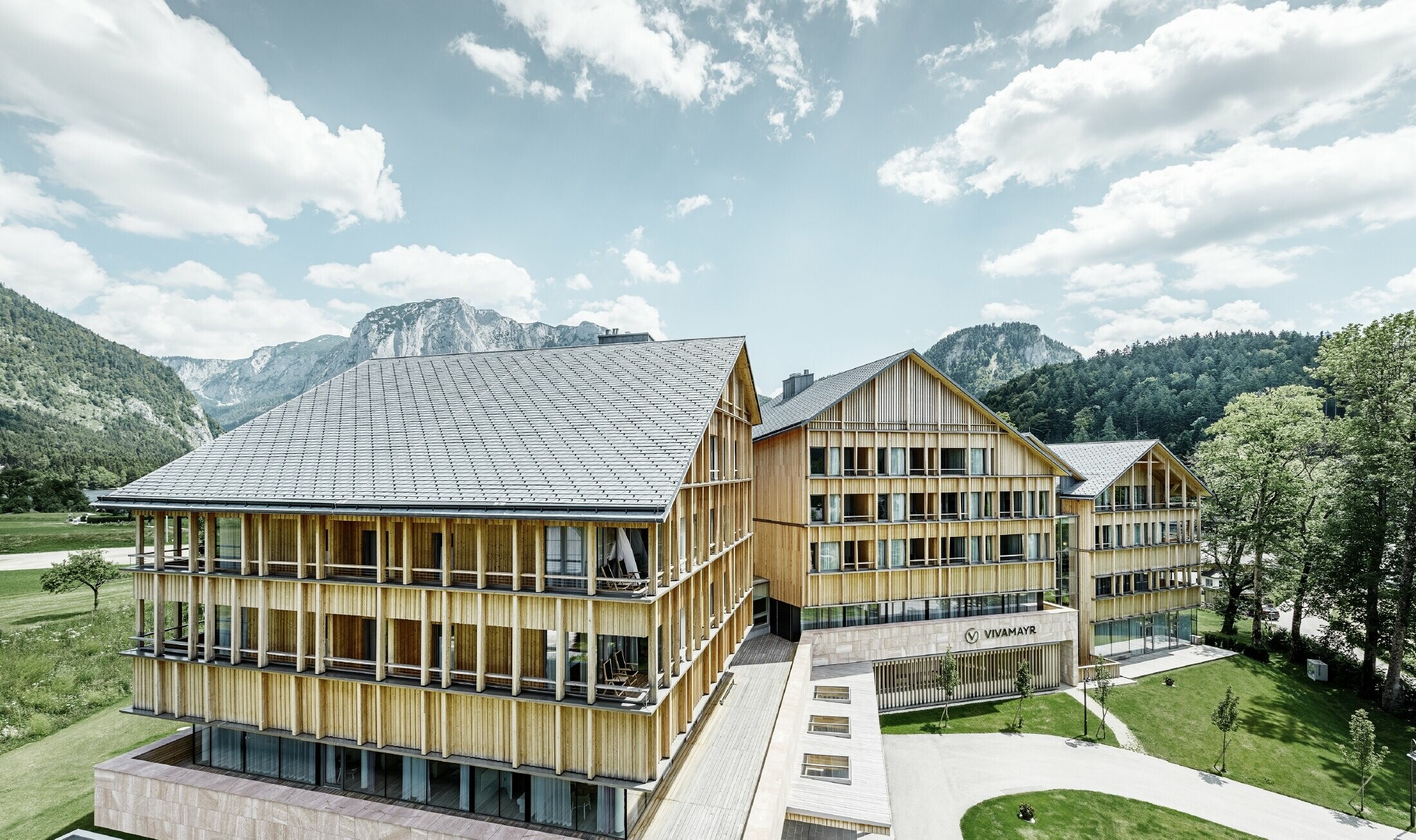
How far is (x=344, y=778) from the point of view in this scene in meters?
14.9

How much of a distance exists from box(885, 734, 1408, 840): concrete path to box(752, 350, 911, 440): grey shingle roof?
13.3 metres

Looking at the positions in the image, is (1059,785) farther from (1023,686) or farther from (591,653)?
(591,653)

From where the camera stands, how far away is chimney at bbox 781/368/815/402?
33.2 metres

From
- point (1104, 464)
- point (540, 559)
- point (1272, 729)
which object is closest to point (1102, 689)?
point (1272, 729)

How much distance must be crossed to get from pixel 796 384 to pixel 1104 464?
57.2 ft

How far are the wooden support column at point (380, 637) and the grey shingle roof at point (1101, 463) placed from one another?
3115 cm

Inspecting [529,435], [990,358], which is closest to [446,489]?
[529,435]

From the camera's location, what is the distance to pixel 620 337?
885 inches

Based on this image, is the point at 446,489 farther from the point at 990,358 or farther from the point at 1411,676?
the point at 990,358

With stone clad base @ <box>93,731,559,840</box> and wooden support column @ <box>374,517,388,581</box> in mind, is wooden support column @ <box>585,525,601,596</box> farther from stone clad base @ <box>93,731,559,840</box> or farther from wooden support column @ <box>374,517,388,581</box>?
stone clad base @ <box>93,731,559,840</box>

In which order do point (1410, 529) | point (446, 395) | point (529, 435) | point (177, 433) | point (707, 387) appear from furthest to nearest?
point (177, 433) → point (1410, 529) → point (446, 395) → point (707, 387) → point (529, 435)

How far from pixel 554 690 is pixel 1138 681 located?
2905 centimetres

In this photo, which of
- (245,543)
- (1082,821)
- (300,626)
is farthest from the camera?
(1082,821)

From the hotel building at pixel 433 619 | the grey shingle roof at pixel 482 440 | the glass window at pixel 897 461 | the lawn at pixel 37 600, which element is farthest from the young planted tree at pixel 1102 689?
the lawn at pixel 37 600
